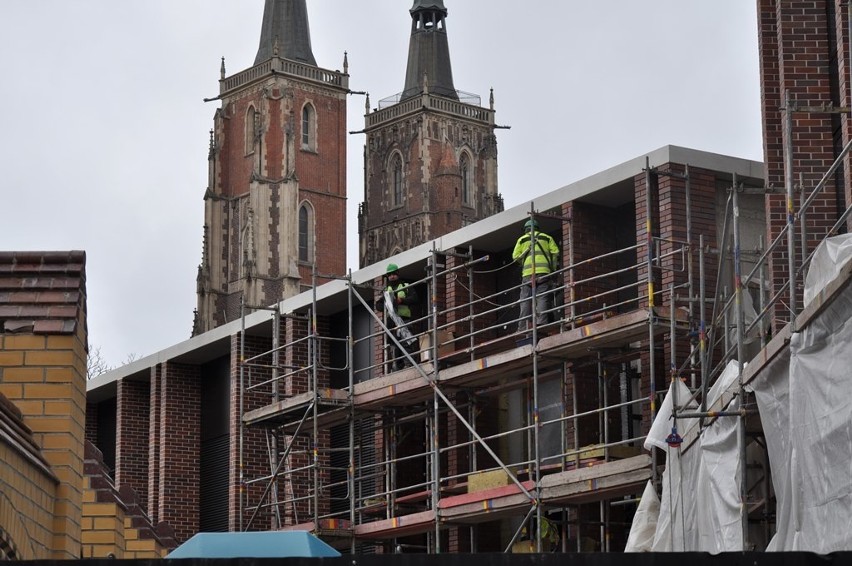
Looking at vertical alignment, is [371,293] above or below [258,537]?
above

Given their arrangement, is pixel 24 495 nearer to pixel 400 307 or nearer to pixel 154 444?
pixel 400 307

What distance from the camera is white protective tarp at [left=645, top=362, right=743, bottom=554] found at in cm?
1702

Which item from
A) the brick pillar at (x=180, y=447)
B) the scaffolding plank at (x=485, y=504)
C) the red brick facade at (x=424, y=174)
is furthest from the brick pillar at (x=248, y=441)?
the red brick facade at (x=424, y=174)

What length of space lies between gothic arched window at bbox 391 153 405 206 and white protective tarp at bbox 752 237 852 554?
3905 inches

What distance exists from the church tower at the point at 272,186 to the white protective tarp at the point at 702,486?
79.5m

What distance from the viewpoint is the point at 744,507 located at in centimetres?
1561

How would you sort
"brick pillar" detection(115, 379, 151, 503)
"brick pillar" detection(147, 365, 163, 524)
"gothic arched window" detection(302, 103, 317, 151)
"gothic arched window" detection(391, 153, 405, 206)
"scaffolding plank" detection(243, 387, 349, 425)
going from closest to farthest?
"scaffolding plank" detection(243, 387, 349, 425)
"brick pillar" detection(147, 365, 163, 524)
"brick pillar" detection(115, 379, 151, 503)
"gothic arched window" detection(302, 103, 317, 151)
"gothic arched window" detection(391, 153, 405, 206)

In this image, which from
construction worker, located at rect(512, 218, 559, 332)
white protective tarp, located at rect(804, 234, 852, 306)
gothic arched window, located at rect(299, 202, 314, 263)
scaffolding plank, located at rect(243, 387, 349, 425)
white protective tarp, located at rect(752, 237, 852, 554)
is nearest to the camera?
white protective tarp, located at rect(752, 237, 852, 554)

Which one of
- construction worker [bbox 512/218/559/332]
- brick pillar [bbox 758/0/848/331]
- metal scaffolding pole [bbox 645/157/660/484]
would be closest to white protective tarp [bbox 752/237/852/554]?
brick pillar [bbox 758/0/848/331]

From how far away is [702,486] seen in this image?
17750 millimetres

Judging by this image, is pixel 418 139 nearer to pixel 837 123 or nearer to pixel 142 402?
pixel 142 402

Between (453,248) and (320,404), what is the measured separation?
312cm

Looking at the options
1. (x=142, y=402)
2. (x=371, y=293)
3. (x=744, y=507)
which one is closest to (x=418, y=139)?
(x=142, y=402)

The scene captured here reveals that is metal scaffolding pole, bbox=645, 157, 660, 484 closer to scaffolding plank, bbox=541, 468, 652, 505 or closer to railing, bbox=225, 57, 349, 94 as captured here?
scaffolding plank, bbox=541, 468, 652, 505
